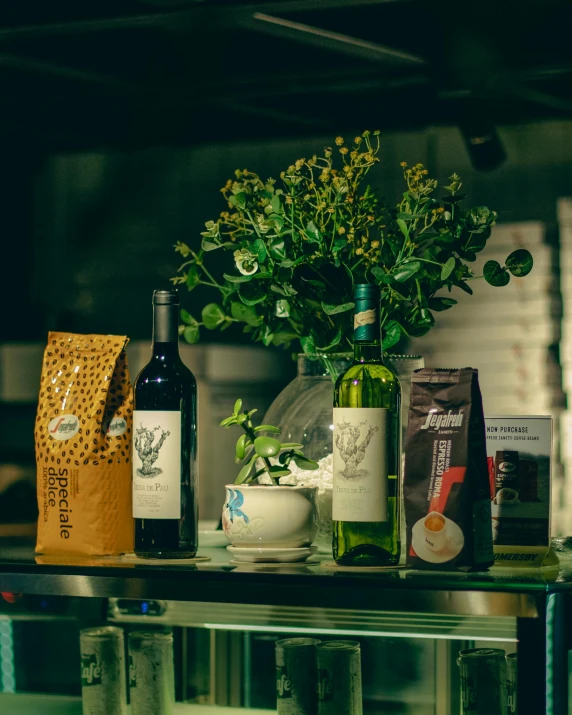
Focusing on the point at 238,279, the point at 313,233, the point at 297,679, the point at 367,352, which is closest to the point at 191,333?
the point at 238,279

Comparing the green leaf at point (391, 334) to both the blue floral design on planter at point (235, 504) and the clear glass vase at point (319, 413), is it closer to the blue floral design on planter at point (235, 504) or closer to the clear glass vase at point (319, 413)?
the clear glass vase at point (319, 413)

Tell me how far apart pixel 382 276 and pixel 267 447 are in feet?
0.88

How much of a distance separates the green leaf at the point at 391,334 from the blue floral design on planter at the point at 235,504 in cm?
28

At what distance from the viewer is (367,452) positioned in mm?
1249

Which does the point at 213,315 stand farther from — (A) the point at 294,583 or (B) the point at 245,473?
(A) the point at 294,583

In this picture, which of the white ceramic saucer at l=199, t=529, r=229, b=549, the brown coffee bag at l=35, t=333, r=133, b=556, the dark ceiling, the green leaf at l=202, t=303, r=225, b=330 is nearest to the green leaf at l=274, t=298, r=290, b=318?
the green leaf at l=202, t=303, r=225, b=330

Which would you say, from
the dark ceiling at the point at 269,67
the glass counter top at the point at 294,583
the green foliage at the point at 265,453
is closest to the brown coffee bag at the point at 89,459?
the glass counter top at the point at 294,583

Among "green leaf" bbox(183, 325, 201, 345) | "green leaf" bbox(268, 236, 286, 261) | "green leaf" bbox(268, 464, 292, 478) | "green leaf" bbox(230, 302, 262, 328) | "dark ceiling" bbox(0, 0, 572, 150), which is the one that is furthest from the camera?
"dark ceiling" bbox(0, 0, 572, 150)

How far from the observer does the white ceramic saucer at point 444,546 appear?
47.2 inches

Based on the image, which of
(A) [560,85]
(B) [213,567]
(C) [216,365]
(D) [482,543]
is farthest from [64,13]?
(D) [482,543]

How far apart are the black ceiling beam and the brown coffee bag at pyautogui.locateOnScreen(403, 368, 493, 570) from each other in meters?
1.13

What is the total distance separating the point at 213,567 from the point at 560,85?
162 centimetres

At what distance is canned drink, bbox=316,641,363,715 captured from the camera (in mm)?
1305

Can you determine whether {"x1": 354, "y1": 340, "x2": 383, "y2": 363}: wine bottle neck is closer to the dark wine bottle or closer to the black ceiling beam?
the dark wine bottle
